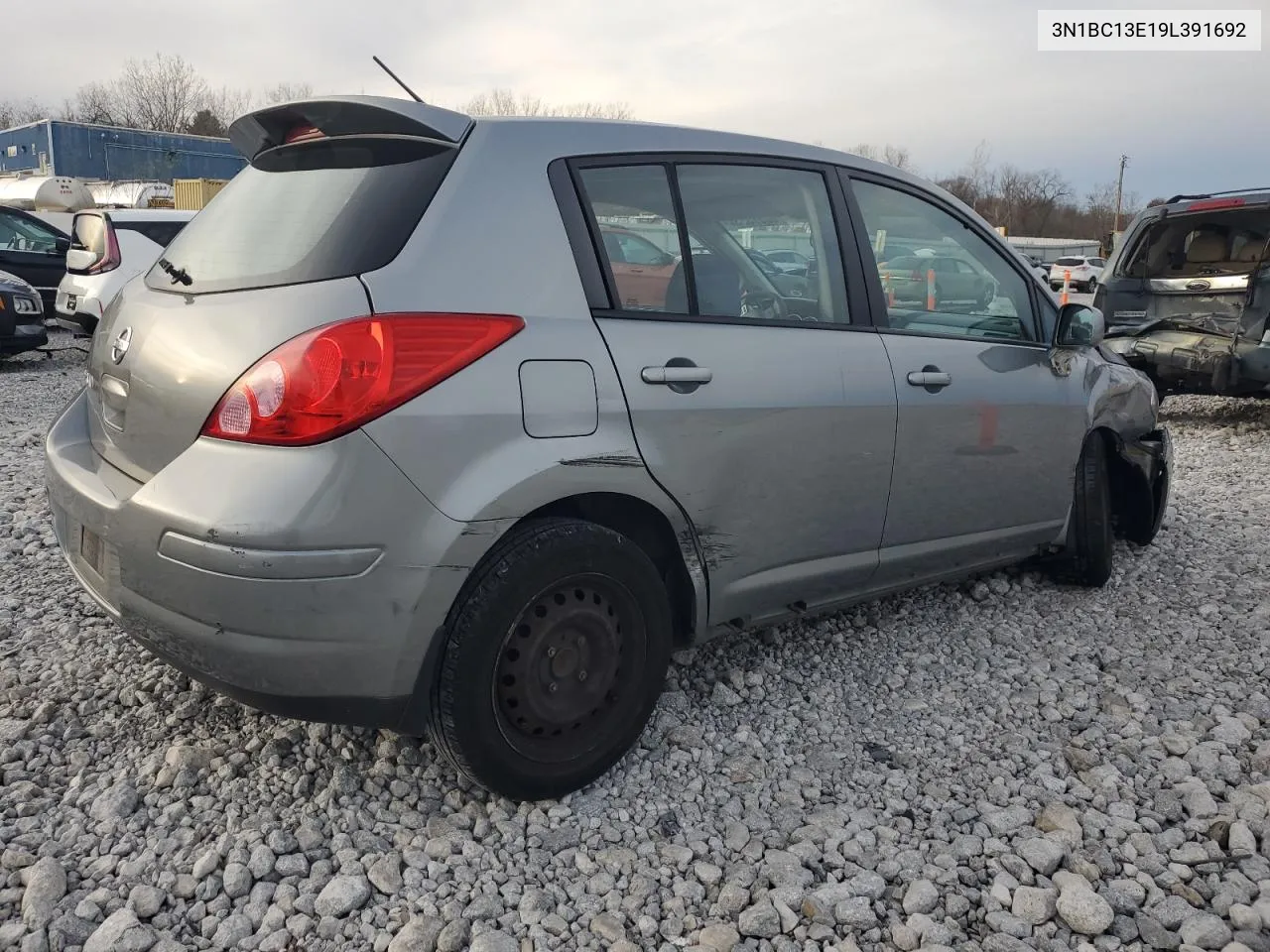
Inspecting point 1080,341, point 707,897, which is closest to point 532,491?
point 707,897

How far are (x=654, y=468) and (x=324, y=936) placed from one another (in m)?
1.31

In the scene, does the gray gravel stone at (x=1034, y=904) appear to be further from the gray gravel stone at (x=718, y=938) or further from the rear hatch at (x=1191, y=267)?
the rear hatch at (x=1191, y=267)

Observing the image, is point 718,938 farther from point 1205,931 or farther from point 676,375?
point 676,375

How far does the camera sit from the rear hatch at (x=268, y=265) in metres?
2.26

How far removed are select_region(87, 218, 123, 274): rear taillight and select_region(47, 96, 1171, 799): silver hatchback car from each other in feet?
26.1

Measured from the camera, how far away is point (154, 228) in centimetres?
1021

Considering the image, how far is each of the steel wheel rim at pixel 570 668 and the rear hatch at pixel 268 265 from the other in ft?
2.81

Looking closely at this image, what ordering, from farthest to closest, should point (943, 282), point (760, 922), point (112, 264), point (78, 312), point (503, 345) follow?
point (78, 312)
point (112, 264)
point (943, 282)
point (503, 345)
point (760, 922)

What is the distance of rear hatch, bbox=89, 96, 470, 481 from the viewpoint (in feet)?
7.41

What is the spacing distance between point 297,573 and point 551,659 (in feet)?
2.27

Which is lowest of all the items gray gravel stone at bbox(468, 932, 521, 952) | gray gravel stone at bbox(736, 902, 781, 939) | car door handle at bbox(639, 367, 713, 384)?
gray gravel stone at bbox(736, 902, 781, 939)

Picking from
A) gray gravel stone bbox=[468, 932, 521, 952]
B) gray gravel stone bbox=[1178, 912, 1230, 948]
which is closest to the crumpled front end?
gray gravel stone bbox=[1178, 912, 1230, 948]

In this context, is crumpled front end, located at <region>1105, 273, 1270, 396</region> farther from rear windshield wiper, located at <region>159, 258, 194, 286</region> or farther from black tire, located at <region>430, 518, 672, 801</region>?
rear windshield wiper, located at <region>159, 258, 194, 286</region>

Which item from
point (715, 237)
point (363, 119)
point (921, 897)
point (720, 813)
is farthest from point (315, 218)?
point (921, 897)
